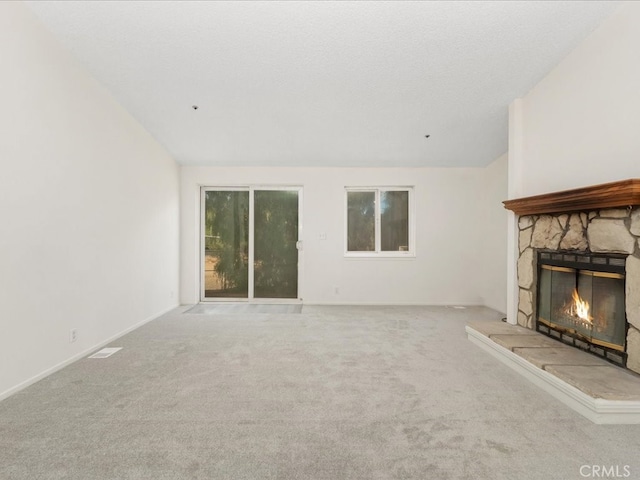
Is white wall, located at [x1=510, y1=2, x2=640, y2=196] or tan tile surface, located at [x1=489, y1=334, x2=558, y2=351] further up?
white wall, located at [x1=510, y1=2, x2=640, y2=196]

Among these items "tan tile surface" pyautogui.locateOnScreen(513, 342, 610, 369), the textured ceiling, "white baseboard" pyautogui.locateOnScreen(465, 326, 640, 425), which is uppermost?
the textured ceiling

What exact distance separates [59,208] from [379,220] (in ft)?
13.7

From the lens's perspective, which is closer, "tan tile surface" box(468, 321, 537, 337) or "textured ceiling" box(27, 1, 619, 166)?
"textured ceiling" box(27, 1, 619, 166)

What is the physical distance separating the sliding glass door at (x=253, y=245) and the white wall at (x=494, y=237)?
3119mm

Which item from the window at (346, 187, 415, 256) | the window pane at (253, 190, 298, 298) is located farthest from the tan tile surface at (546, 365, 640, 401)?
the window pane at (253, 190, 298, 298)

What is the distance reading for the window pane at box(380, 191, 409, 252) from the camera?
16.8 ft

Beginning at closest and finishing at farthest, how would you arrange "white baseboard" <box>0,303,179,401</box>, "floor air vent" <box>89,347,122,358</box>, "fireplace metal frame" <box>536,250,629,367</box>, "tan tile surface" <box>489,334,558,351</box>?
"white baseboard" <box>0,303,179,401</box>
"fireplace metal frame" <box>536,250,629,367</box>
"tan tile surface" <box>489,334,558,351</box>
"floor air vent" <box>89,347,122,358</box>

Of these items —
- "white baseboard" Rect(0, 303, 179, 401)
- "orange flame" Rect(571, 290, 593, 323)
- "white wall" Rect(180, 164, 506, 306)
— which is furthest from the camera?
"white wall" Rect(180, 164, 506, 306)

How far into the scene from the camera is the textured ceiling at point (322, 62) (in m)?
2.10

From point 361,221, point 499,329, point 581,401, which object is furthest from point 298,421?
point 361,221

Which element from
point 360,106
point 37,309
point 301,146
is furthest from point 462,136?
point 37,309

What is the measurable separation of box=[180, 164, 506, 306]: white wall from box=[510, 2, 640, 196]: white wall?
1941mm

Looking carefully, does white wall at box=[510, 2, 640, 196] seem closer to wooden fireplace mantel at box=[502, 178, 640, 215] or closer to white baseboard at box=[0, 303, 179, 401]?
wooden fireplace mantel at box=[502, 178, 640, 215]

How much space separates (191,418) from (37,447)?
702 millimetres
